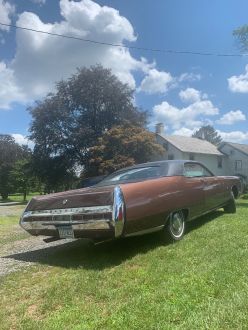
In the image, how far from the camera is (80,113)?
37.6m

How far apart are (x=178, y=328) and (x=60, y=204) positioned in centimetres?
285

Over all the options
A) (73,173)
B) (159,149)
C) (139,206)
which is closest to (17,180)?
(73,173)

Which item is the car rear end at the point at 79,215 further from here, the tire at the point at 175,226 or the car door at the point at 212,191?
the car door at the point at 212,191

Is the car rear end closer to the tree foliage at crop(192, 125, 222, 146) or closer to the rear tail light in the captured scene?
the rear tail light

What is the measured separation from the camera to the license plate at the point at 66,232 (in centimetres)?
500

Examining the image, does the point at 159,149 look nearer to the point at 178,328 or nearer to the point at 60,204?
the point at 60,204

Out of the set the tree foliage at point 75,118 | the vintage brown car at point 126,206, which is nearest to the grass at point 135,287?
the vintage brown car at point 126,206

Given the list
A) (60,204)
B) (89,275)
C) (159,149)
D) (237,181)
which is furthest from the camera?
(159,149)

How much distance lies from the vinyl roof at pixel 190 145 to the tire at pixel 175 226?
34136 mm

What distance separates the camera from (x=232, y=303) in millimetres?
3102

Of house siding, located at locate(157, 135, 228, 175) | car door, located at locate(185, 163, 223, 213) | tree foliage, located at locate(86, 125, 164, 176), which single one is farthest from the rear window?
house siding, located at locate(157, 135, 228, 175)

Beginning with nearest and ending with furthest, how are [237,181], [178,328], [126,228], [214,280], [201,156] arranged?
[178,328]
[214,280]
[126,228]
[237,181]
[201,156]

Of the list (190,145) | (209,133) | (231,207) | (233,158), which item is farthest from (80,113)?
(209,133)

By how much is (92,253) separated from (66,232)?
2.36 feet
